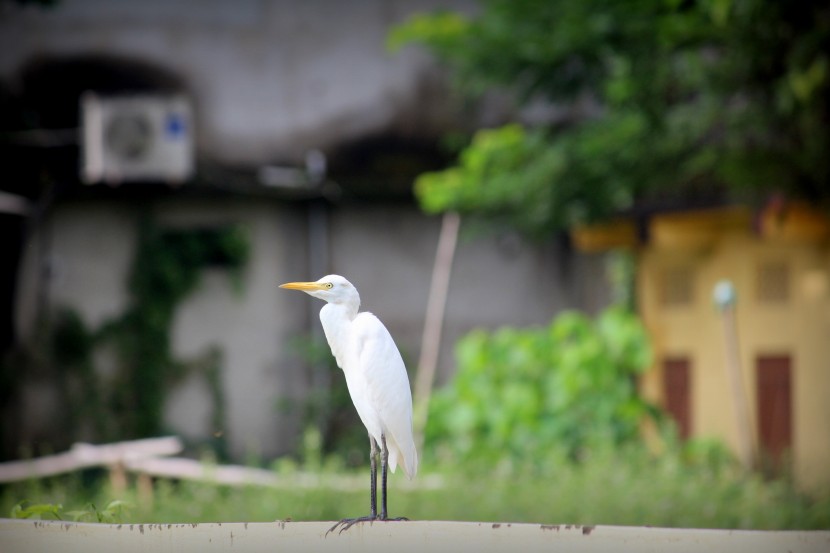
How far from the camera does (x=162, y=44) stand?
11.5 meters

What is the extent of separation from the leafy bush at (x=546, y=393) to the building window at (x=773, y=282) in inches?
42.8

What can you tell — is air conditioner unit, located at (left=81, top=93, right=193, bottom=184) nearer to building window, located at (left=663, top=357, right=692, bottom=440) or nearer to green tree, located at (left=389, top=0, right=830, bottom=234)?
green tree, located at (left=389, top=0, right=830, bottom=234)

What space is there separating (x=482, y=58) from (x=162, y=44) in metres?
4.17

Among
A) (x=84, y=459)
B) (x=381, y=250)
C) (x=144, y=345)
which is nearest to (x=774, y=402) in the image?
(x=381, y=250)

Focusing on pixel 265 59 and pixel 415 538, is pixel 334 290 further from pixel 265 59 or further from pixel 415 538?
pixel 265 59

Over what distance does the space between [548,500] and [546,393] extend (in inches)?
125

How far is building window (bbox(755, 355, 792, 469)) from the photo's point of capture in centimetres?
927

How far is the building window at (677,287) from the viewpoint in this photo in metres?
10.2

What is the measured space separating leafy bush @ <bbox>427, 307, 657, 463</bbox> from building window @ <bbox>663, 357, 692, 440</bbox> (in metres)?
0.31

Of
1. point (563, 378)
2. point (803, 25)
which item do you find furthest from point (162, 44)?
point (803, 25)

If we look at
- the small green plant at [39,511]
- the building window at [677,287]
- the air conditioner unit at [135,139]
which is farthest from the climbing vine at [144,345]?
the small green plant at [39,511]

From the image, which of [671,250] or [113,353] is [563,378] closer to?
[671,250]

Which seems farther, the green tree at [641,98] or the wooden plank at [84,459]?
the wooden plank at [84,459]

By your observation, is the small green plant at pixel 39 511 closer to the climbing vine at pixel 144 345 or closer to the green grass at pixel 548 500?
the green grass at pixel 548 500
